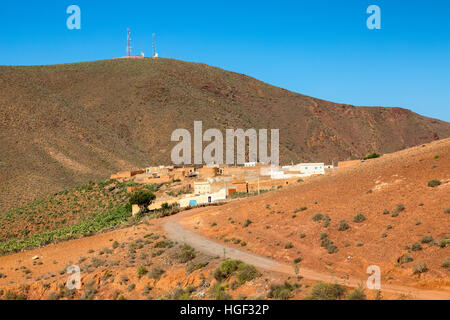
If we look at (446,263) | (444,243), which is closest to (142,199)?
(444,243)

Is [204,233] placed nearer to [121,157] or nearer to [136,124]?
[121,157]

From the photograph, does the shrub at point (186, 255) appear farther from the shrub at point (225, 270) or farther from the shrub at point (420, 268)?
the shrub at point (420, 268)

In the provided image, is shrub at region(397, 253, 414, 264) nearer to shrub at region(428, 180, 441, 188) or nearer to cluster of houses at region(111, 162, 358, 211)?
shrub at region(428, 180, 441, 188)

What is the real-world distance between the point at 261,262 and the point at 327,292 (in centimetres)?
525

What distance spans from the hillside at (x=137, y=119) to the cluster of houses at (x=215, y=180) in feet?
41.3

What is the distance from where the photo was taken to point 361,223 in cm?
1853

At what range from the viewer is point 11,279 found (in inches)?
829

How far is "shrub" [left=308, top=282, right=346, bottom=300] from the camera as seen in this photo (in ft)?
36.8

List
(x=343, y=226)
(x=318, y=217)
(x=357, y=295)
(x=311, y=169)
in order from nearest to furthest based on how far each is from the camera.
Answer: (x=357, y=295), (x=343, y=226), (x=318, y=217), (x=311, y=169)

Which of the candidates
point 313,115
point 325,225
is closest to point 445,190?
point 325,225

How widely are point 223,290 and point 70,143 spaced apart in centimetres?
6379
